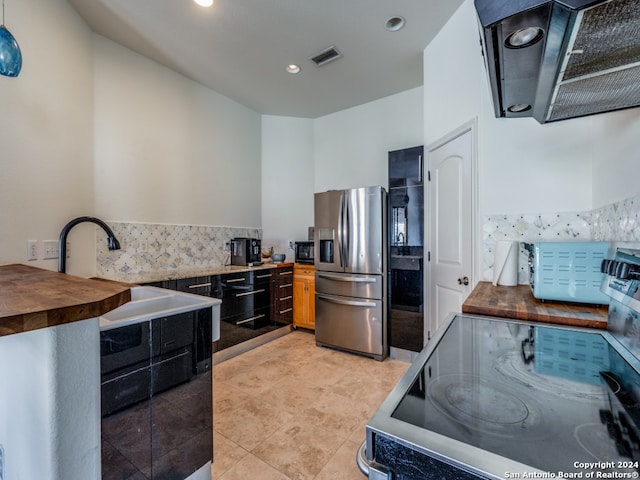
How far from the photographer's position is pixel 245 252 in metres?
3.49

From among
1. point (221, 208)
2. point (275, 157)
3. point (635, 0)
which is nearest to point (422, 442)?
point (635, 0)

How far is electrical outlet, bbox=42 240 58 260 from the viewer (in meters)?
1.97

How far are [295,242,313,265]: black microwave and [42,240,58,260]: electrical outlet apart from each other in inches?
96.3

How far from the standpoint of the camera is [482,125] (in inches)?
76.3

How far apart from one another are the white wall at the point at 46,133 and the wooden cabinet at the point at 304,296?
7.05 ft

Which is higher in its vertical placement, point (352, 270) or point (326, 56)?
point (326, 56)

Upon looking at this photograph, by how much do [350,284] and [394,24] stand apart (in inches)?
95.6

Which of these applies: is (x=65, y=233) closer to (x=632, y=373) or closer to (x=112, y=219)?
(x=112, y=219)

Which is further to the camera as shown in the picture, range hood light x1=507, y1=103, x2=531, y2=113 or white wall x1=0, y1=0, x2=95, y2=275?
white wall x1=0, y1=0, x2=95, y2=275

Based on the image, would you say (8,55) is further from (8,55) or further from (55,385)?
(55,385)

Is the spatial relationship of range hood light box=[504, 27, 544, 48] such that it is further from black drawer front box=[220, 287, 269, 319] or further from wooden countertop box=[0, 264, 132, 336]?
black drawer front box=[220, 287, 269, 319]

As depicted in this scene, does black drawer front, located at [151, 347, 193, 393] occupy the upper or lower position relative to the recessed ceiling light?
lower

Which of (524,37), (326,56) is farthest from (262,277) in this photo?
(524,37)

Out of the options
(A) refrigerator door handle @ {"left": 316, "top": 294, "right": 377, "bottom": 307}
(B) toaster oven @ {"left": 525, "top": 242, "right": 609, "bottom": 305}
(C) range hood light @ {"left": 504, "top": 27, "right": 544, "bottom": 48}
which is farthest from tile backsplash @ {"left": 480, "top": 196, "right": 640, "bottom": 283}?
(A) refrigerator door handle @ {"left": 316, "top": 294, "right": 377, "bottom": 307}
